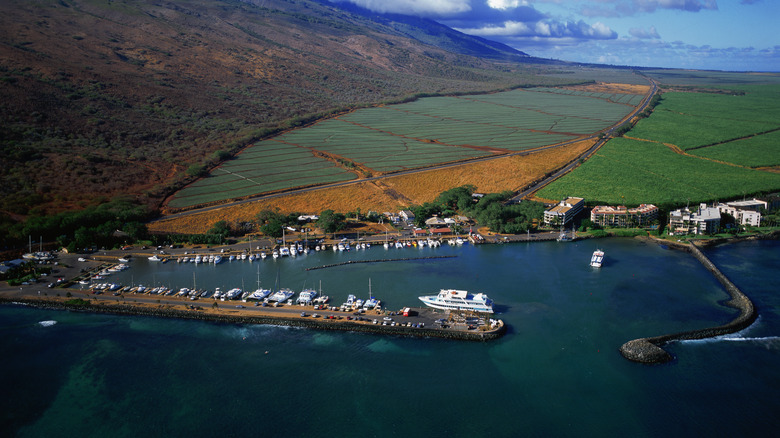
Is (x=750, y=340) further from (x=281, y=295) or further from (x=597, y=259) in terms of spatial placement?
(x=281, y=295)

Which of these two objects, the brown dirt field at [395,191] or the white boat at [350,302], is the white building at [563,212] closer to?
the brown dirt field at [395,191]

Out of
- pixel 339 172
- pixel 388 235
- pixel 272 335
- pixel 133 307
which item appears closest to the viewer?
pixel 272 335

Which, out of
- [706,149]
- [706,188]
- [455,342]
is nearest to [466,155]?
[706,188]

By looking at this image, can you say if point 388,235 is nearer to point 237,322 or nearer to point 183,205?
point 237,322

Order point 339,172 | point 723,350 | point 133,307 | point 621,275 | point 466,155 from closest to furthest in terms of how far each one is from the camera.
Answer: point 723,350 → point 133,307 → point 621,275 → point 339,172 → point 466,155

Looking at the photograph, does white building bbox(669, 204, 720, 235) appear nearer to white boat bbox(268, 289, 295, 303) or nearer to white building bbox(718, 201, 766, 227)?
white building bbox(718, 201, 766, 227)

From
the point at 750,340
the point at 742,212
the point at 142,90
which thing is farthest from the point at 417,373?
the point at 142,90
